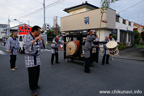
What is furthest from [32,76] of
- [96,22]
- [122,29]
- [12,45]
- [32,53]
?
[122,29]

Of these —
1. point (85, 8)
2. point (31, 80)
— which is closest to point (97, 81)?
point (31, 80)

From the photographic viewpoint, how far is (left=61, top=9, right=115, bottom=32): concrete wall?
13.4 m

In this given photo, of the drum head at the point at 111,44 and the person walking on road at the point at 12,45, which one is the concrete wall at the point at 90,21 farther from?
the person walking on road at the point at 12,45

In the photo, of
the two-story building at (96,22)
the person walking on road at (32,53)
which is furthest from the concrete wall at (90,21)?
the person walking on road at (32,53)

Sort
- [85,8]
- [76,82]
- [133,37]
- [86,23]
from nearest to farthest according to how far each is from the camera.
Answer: [76,82]
[86,23]
[85,8]
[133,37]

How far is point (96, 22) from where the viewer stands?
45.6ft

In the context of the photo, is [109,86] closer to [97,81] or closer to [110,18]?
[97,81]

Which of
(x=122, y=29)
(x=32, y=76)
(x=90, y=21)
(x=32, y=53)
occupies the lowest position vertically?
(x=32, y=76)

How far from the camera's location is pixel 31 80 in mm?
2744

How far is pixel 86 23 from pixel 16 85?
13.5m

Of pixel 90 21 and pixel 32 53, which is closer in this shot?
pixel 32 53

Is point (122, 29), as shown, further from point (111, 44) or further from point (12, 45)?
point (12, 45)

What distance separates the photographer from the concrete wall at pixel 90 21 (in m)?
13.4

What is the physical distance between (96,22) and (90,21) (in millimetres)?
1032
